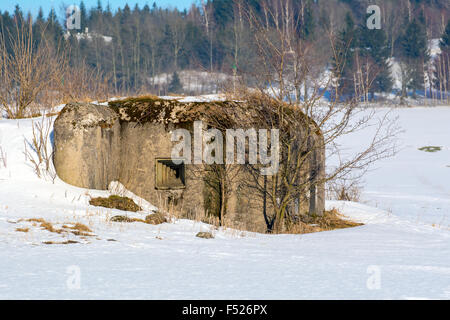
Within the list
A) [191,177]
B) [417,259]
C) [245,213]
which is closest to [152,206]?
[191,177]

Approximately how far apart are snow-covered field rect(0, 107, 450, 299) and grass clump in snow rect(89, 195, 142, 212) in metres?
0.25

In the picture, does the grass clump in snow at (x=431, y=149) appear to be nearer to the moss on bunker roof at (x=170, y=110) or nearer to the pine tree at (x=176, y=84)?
the moss on bunker roof at (x=170, y=110)

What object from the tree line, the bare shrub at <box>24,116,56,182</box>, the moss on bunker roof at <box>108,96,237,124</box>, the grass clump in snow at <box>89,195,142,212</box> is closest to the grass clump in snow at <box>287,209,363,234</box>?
the moss on bunker roof at <box>108,96,237,124</box>

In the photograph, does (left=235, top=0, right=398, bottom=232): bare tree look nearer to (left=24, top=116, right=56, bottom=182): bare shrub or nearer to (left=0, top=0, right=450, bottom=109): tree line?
(left=24, top=116, right=56, bottom=182): bare shrub

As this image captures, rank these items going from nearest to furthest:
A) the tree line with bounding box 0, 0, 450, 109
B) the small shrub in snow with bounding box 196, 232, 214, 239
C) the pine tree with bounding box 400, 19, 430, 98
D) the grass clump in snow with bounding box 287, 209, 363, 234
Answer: the small shrub in snow with bounding box 196, 232, 214, 239
the grass clump in snow with bounding box 287, 209, 363, 234
the tree line with bounding box 0, 0, 450, 109
the pine tree with bounding box 400, 19, 430, 98

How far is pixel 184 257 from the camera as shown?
5.91m

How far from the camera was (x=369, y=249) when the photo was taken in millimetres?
7094

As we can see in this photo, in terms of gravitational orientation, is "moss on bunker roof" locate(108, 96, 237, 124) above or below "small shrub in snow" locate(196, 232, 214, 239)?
above

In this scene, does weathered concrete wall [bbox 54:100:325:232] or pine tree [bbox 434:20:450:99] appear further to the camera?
pine tree [bbox 434:20:450:99]

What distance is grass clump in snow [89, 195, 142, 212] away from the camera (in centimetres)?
944

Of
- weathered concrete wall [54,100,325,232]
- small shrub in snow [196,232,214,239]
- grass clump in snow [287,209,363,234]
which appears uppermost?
weathered concrete wall [54,100,325,232]

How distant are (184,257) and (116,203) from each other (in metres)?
4.00

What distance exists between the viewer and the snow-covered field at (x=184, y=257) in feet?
14.5
